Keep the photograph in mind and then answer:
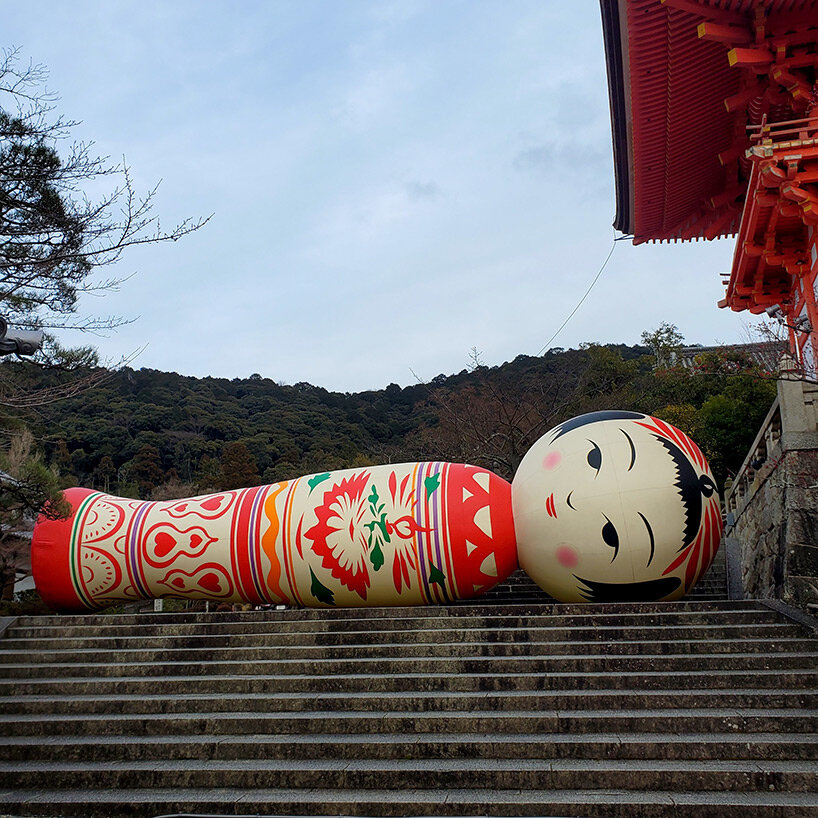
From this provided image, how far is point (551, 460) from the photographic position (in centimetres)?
820

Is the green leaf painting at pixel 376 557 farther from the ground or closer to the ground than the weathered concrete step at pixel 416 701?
farther from the ground

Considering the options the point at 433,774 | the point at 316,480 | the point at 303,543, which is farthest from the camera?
the point at 316,480

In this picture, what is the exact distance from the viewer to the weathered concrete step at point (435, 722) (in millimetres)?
5238

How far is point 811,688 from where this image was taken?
5789 mm

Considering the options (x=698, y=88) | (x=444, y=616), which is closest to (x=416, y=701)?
(x=444, y=616)

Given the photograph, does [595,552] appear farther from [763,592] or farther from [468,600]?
[763,592]

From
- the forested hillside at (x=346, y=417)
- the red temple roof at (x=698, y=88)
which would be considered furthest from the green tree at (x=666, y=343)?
the red temple roof at (x=698, y=88)

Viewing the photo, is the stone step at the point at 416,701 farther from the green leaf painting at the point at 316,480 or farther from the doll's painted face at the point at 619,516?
the green leaf painting at the point at 316,480

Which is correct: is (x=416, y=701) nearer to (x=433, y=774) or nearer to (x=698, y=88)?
(x=433, y=774)

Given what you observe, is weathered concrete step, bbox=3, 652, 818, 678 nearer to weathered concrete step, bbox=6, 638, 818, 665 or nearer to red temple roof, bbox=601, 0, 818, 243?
weathered concrete step, bbox=6, 638, 818, 665

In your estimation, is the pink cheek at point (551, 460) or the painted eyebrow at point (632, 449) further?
the pink cheek at point (551, 460)

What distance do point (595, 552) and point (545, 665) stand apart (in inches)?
69.3

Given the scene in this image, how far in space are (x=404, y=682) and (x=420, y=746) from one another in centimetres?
→ 108

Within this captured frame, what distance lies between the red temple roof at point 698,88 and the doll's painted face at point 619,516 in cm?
396
